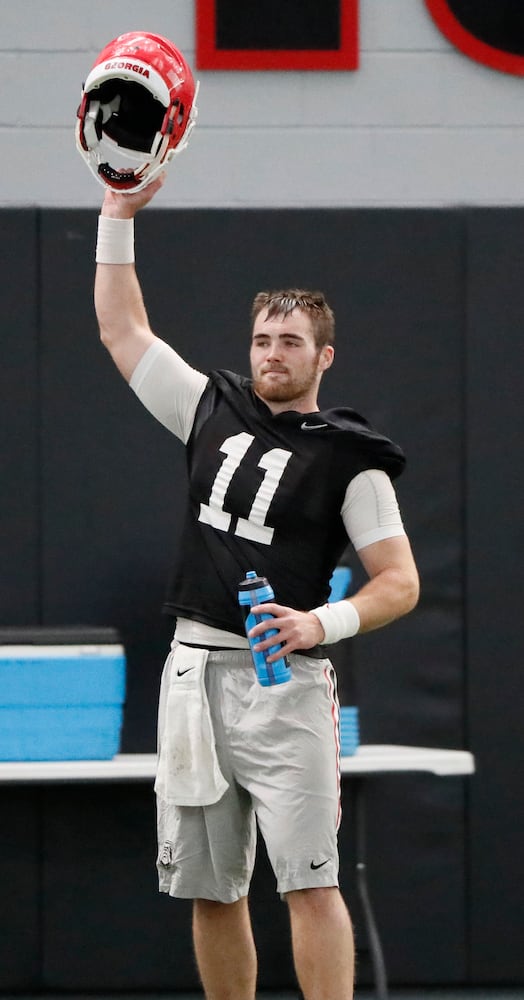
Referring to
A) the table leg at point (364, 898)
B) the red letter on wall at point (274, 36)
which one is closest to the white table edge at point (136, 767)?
the table leg at point (364, 898)

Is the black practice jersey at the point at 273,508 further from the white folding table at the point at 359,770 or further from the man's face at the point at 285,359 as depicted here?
the white folding table at the point at 359,770

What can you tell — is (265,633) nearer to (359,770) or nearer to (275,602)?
(275,602)

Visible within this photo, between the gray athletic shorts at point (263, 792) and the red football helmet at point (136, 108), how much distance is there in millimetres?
1035

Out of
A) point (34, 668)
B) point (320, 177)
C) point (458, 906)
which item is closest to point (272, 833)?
point (34, 668)

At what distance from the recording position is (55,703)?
3.42m

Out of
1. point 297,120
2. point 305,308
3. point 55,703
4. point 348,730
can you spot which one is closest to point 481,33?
point 297,120

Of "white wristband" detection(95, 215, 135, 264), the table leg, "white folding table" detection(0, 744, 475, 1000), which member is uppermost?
"white wristband" detection(95, 215, 135, 264)

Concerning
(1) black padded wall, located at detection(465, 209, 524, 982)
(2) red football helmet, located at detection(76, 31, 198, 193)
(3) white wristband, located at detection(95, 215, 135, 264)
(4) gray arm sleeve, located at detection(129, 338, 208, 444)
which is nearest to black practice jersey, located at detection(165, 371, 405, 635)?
(4) gray arm sleeve, located at detection(129, 338, 208, 444)

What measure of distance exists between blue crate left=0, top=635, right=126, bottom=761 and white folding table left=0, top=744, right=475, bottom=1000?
0.13 ft

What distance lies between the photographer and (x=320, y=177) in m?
3.96

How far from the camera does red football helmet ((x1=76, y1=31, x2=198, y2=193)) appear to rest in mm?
2699

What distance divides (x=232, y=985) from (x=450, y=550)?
4.66ft

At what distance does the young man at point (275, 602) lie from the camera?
2662mm

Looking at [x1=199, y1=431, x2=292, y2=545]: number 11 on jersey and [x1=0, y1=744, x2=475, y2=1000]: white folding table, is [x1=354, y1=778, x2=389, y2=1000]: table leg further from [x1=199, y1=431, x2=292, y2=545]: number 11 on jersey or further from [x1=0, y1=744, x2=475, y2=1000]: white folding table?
[x1=199, y1=431, x2=292, y2=545]: number 11 on jersey
